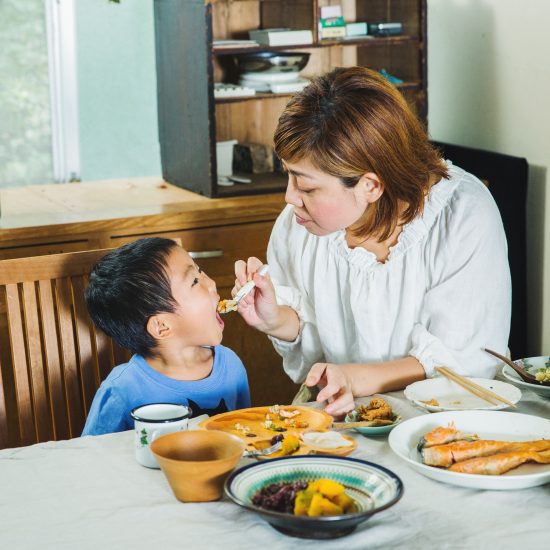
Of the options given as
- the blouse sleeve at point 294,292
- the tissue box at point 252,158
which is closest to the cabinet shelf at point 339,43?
the tissue box at point 252,158

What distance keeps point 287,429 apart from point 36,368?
0.63 m

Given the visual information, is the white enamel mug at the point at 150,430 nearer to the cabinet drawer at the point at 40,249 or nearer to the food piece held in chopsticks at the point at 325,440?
the food piece held in chopsticks at the point at 325,440

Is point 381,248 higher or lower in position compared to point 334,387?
higher

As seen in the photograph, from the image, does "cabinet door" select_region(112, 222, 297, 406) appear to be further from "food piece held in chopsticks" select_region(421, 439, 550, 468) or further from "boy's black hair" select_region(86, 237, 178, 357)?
"food piece held in chopsticks" select_region(421, 439, 550, 468)

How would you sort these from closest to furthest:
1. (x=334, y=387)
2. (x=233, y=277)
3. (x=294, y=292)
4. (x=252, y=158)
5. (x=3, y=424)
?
(x=334, y=387) < (x=3, y=424) < (x=294, y=292) < (x=233, y=277) < (x=252, y=158)

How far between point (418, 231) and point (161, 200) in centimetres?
137

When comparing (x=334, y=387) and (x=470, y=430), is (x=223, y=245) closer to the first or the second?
(x=334, y=387)

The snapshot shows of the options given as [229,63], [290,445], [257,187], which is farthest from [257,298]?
[229,63]

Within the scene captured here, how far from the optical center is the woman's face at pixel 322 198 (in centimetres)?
173

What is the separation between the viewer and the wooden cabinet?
2.94 metres

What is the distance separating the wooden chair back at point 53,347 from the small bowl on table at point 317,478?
0.73 m

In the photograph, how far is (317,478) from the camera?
1.22 meters

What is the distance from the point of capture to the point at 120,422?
5.54ft

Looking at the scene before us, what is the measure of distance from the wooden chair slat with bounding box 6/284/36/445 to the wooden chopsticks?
79 cm
